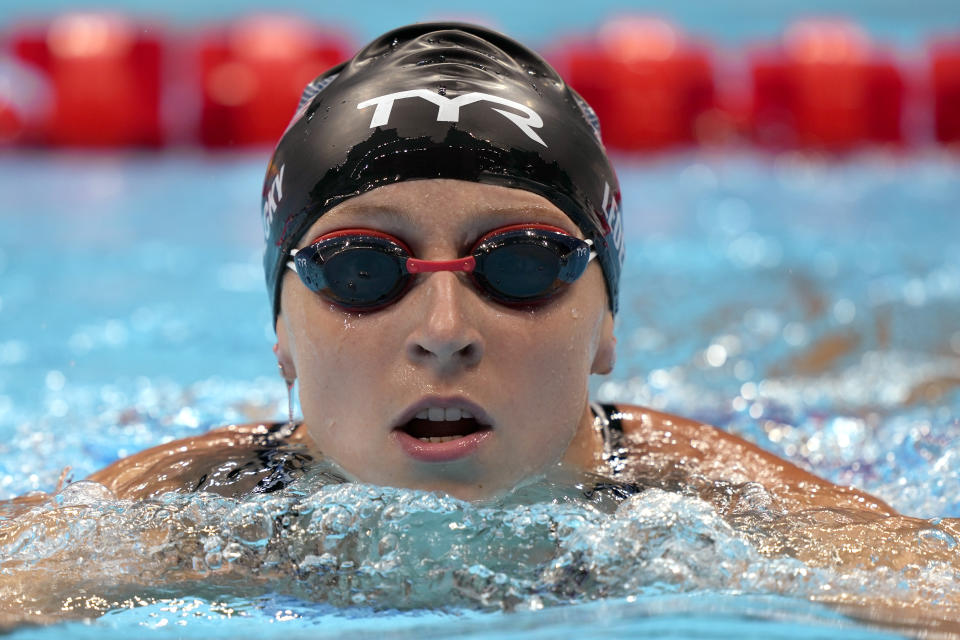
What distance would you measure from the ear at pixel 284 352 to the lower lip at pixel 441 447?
0.91ft

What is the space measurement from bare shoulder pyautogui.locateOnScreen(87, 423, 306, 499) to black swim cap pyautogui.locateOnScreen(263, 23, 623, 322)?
12.2 inches

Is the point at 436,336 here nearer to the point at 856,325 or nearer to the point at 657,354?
the point at 657,354

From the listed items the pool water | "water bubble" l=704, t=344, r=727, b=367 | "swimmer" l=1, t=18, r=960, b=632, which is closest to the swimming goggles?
"swimmer" l=1, t=18, r=960, b=632

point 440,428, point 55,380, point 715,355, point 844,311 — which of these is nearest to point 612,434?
point 440,428

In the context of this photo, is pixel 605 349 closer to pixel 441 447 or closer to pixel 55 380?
pixel 441 447

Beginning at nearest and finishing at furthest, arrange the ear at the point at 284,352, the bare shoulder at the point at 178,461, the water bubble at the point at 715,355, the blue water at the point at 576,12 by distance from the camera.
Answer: the ear at the point at 284,352 < the bare shoulder at the point at 178,461 < the water bubble at the point at 715,355 < the blue water at the point at 576,12

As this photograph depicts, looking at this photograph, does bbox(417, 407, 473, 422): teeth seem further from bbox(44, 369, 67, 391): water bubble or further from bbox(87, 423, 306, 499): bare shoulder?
bbox(44, 369, 67, 391): water bubble

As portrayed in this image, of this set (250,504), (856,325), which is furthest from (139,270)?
(250,504)

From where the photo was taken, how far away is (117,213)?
233 inches

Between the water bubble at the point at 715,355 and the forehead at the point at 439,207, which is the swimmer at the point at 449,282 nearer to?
the forehead at the point at 439,207

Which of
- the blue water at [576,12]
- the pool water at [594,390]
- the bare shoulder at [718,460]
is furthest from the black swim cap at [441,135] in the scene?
the blue water at [576,12]

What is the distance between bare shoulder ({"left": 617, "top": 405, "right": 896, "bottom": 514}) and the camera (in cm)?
199

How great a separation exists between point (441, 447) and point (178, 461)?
63 cm

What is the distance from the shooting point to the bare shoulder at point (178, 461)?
1.96 meters
